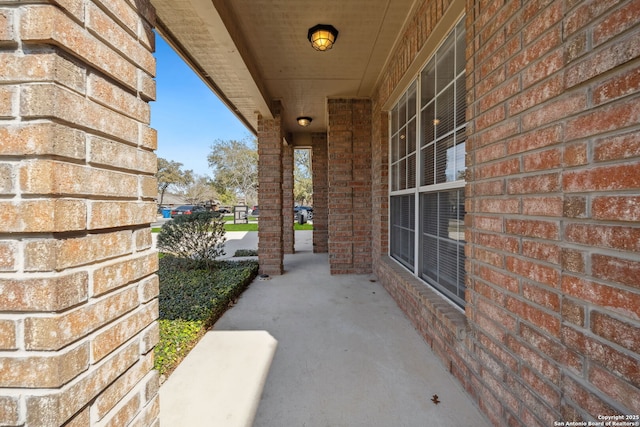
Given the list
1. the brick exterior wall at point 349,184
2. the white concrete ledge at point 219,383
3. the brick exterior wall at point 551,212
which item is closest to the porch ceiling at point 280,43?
the brick exterior wall at point 349,184

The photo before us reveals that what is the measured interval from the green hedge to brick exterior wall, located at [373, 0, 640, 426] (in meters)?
2.11

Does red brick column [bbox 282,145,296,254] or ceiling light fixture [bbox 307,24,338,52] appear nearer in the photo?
ceiling light fixture [bbox 307,24,338,52]

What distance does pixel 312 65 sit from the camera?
3.66 metres

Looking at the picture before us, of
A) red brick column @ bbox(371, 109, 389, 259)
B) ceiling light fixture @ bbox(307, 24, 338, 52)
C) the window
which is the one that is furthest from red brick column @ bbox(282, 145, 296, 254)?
ceiling light fixture @ bbox(307, 24, 338, 52)

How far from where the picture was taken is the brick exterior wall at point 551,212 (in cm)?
82

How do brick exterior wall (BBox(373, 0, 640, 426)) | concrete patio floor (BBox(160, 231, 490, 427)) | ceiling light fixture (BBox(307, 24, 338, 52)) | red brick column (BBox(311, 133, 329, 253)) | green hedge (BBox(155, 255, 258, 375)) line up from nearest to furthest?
brick exterior wall (BBox(373, 0, 640, 426)), concrete patio floor (BBox(160, 231, 490, 427)), green hedge (BBox(155, 255, 258, 375)), ceiling light fixture (BBox(307, 24, 338, 52)), red brick column (BBox(311, 133, 329, 253))

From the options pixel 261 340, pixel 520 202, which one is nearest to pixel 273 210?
pixel 261 340

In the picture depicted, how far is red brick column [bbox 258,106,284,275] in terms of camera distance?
4797 millimetres

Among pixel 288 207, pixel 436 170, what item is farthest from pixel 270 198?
pixel 436 170

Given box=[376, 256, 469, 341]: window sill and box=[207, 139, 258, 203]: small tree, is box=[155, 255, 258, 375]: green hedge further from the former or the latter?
box=[207, 139, 258, 203]: small tree

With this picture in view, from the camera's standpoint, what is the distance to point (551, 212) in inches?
43.8

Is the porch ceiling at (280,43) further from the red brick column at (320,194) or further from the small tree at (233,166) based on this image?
the small tree at (233,166)

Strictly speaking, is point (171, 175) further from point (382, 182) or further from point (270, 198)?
point (382, 182)

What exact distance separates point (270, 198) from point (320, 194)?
8.27ft
